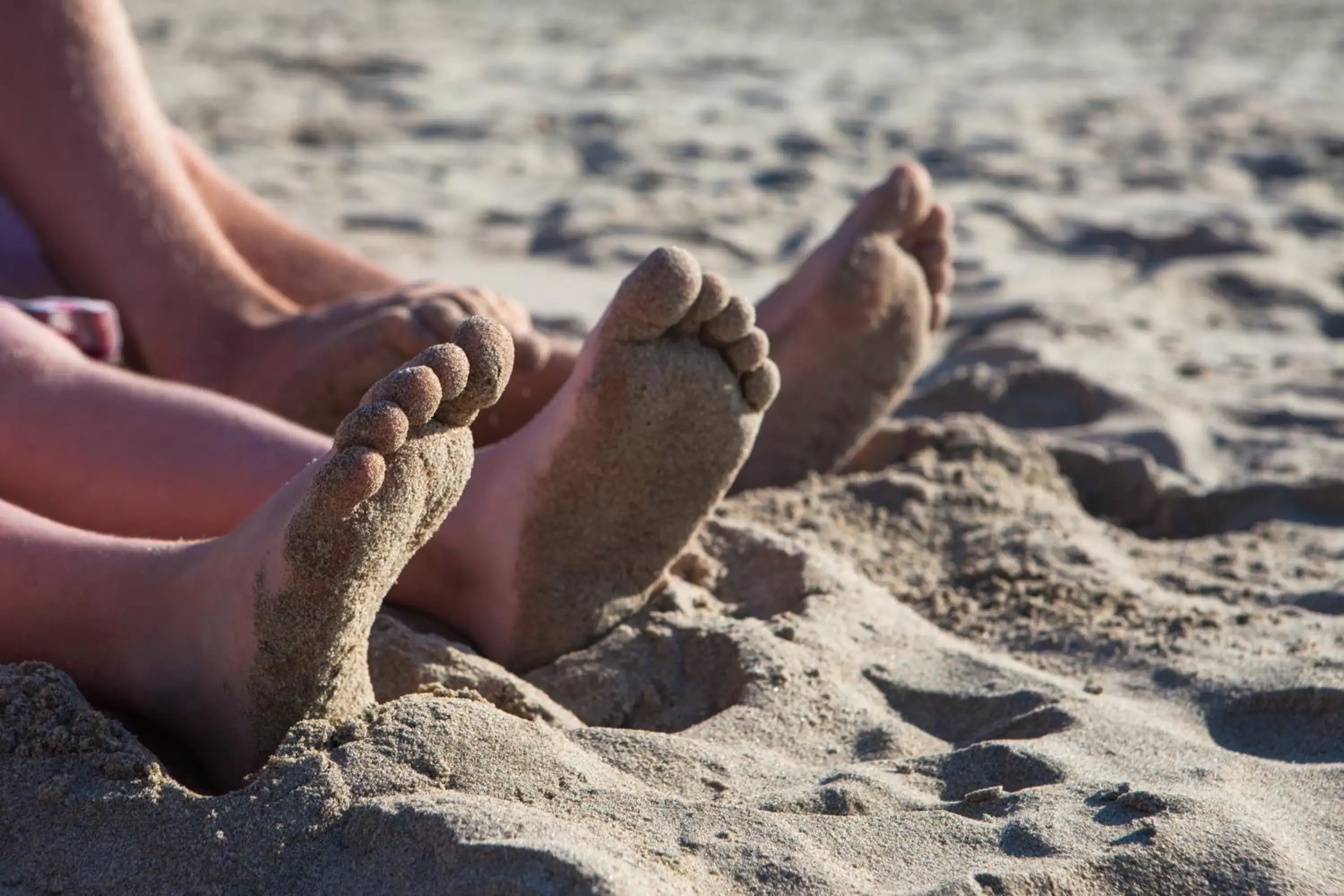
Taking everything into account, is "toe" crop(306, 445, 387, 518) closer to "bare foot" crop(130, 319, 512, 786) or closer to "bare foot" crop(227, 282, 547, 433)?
"bare foot" crop(130, 319, 512, 786)

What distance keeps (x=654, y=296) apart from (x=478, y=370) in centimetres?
27

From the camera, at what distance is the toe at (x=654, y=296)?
1.32m

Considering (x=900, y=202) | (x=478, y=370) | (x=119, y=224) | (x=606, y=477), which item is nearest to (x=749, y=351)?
(x=606, y=477)

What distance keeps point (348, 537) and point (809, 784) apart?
396 mm

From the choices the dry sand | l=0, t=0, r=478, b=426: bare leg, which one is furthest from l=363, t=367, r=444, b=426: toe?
l=0, t=0, r=478, b=426: bare leg

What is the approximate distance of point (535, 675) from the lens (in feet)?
4.57

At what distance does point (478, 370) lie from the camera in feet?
3.60

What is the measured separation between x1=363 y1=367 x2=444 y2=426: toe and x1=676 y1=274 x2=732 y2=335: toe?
359mm

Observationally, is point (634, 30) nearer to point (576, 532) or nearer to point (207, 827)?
point (576, 532)

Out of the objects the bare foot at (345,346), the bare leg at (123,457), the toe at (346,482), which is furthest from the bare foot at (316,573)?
the bare foot at (345,346)

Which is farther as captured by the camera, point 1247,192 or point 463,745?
point 1247,192

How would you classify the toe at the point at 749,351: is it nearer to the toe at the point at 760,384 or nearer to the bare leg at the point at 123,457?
the toe at the point at 760,384

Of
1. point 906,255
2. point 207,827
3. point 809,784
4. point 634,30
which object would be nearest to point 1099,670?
point 809,784

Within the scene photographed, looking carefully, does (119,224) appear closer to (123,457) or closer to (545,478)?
(123,457)
